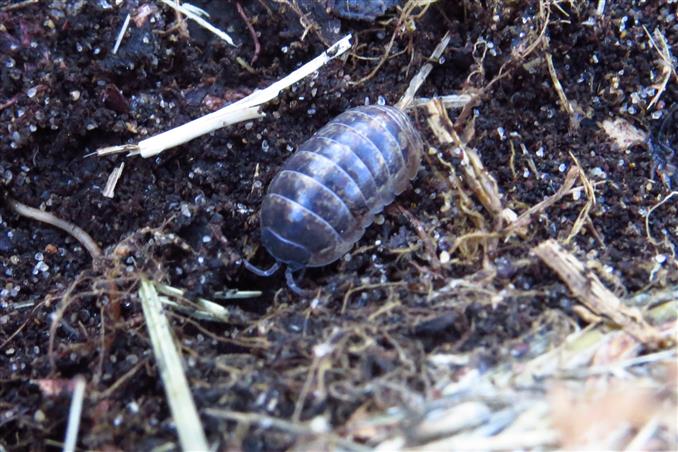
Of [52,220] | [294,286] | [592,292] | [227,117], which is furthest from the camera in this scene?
[227,117]

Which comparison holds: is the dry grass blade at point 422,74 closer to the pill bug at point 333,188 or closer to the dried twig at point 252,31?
the pill bug at point 333,188

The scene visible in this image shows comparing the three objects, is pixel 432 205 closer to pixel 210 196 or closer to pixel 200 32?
pixel 210 196

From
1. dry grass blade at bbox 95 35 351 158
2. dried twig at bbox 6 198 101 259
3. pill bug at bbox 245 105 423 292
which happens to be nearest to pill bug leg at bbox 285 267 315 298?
pill bug at bbox 245 105 423 292

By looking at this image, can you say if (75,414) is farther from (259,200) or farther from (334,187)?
(334,187)

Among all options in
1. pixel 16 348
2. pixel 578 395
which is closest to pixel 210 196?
pixel 16 348

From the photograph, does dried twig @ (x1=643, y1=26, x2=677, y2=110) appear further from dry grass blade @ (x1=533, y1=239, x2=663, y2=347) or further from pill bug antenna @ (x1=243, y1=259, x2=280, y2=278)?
pill bug antenna @ (x1=243, y1=259, x2=280, y2=278)

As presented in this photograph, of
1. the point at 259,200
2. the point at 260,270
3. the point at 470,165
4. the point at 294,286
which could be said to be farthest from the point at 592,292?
the point at 259,200
